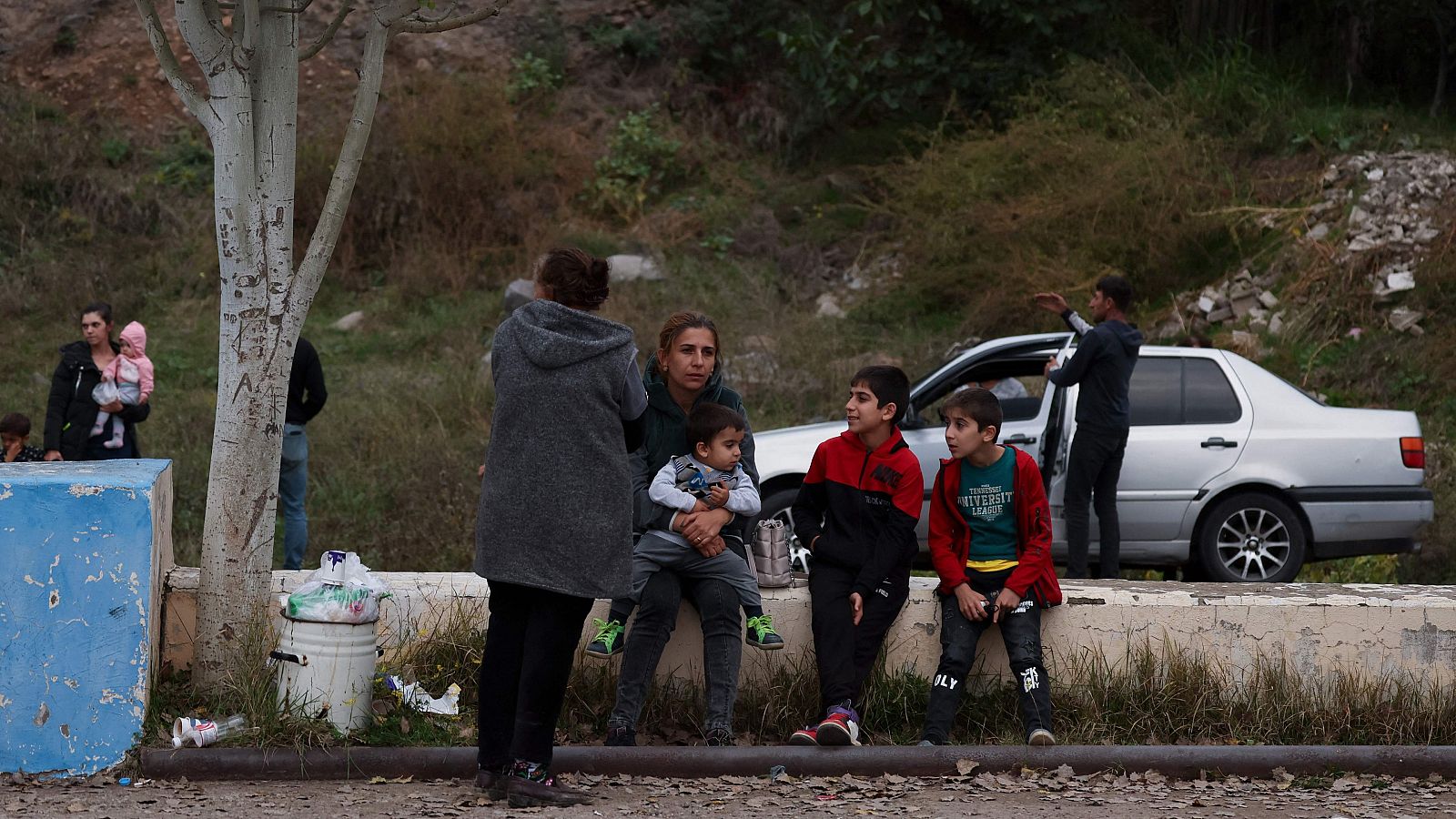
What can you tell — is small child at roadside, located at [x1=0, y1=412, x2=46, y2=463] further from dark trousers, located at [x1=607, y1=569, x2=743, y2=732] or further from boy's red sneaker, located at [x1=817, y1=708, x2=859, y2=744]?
boy's red sneaker, located at [x1=817, y1=708, x2=859, y2=744]

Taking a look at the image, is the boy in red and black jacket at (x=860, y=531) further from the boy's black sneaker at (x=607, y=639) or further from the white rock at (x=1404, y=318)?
the white rock at (x=1404, y=318)

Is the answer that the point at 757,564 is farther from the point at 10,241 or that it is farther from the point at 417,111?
Answer: the point at 10,241

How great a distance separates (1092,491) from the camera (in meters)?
8.08

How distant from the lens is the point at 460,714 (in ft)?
17.7

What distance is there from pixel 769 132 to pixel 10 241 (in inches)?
385

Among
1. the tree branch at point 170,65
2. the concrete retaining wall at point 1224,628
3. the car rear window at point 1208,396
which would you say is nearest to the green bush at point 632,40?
the car rear window at point 1208,396

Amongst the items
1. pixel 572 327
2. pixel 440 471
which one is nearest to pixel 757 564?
pixel 572 327

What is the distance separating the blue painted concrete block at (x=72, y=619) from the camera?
4785mm

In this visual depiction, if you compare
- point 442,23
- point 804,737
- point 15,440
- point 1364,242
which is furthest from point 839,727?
point 1364,242

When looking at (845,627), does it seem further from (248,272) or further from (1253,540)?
(1253,540)

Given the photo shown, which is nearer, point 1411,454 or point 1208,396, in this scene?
point 1411,454

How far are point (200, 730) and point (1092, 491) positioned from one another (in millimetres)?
5150

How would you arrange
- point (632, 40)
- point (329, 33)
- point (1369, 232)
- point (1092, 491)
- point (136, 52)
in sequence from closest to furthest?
1. point (329, 33)
2. point (1092, 491)
3. point (1369, 232)
4. point (136, 52)
5. point (632, 40)

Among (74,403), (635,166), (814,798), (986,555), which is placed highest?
(635,166)
